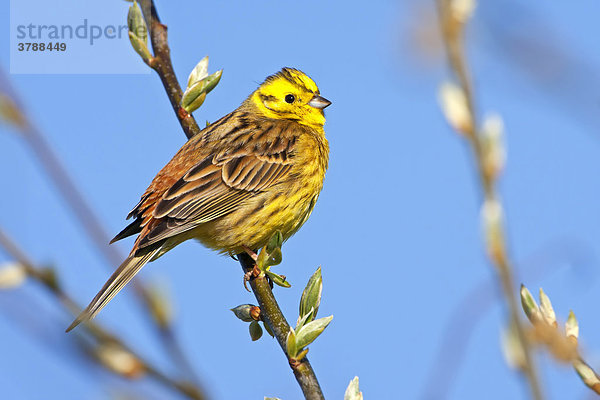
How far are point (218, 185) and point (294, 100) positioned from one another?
1321 millimetres

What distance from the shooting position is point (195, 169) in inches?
186

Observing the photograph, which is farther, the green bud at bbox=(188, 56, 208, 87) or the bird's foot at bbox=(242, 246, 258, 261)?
the bird's foot at bbox=(242, 246, 258, 261)

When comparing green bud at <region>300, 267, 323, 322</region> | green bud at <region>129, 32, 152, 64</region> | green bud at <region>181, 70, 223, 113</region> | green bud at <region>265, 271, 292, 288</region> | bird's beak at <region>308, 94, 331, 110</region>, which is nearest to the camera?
green bud at <region>300, 267, 323, 322</region>

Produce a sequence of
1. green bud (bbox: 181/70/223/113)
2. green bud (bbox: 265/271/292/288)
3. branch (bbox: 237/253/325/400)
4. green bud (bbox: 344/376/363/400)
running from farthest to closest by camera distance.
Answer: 1. green bud (bbox: 181/70/223/113)
2. green bud (bbox: 265/271/292/288)
3. branch (bbox: 237/253/325/400)
4. green bud (bbox: 344/376/363/400)

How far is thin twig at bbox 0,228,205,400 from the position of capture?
43.7 inches

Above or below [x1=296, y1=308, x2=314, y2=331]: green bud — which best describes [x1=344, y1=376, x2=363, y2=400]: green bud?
below

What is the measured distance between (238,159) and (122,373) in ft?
12.2

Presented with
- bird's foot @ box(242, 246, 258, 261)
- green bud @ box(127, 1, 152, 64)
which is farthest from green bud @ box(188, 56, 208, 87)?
bird's foot @ box(242, 246, 258, 261)

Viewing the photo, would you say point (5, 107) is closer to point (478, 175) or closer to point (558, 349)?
point (478, 175)

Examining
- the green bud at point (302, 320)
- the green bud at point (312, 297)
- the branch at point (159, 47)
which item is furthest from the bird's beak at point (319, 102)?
the green bud at point (302, 320)

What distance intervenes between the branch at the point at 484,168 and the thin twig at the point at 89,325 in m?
0.48

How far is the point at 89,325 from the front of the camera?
4.00 ft

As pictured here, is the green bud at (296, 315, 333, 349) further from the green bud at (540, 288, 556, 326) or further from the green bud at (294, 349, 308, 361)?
the green bud at (540, 288, 556, 326)

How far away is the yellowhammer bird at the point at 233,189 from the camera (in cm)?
441
